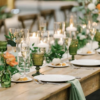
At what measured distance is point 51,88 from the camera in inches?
59.6

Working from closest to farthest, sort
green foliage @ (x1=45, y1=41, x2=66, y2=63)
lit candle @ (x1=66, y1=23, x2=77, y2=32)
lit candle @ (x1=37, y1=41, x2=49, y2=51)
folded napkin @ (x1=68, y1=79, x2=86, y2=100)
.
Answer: folded napkin @ (x1=68, y1=79, x2=86, y2=100) < green foliage @ (x1=45, y1=41, x2=66, y2=63) < lit candle @ (x1=37, y1=41, x2=49, y2=51) < lit candle @ (x1=66, y1=23, x2=77, y2=32)

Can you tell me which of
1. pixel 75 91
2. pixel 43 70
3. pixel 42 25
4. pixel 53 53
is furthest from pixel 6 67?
pixel 42 25

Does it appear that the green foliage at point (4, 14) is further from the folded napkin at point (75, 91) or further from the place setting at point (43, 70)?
→ the folded napkin at point (75, 91)

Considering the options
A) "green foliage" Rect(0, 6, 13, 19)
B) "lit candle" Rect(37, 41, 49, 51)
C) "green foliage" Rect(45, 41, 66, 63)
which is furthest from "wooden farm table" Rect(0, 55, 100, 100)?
"green foliage" Rect(0, 6, 13, 19)

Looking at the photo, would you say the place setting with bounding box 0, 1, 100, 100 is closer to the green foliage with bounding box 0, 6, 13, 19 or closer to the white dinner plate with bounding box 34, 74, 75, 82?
the white dinner plate with bounding box 34, 74, 75, 82

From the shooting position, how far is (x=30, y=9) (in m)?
7.53

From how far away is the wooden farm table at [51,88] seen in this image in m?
1.39

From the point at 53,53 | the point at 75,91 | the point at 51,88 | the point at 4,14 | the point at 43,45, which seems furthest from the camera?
the point at 4,14

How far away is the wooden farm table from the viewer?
139 centimetres

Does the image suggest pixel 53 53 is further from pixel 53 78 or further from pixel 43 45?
pixel 53 78

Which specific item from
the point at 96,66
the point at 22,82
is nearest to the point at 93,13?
the point at 96,66

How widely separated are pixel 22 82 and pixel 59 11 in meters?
6.12

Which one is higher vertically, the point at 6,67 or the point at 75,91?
the point at 6,67

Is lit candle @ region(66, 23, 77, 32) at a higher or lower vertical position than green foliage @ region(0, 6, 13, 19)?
lower
